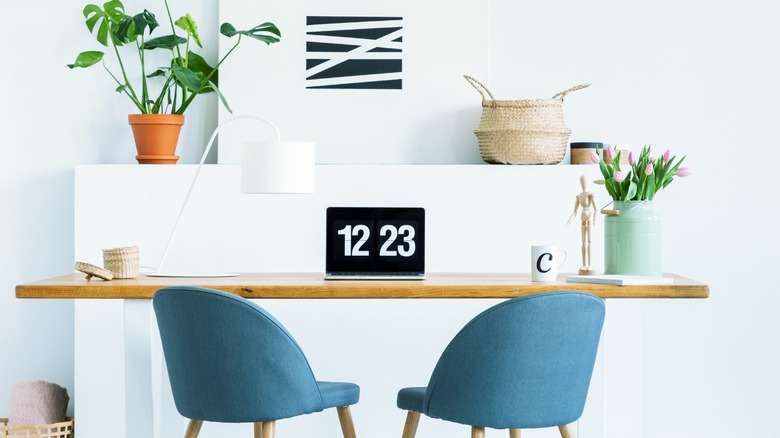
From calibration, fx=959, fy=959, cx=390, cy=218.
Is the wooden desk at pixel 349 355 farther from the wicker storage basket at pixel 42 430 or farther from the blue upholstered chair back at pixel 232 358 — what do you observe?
the blue upholstered chair back at pixel 232 358

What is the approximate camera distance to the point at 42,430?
12.2ft

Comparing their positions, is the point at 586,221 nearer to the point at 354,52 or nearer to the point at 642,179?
the point at 642,179

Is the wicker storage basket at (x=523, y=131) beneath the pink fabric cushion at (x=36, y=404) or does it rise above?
above

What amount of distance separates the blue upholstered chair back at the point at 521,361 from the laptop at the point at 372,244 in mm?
505

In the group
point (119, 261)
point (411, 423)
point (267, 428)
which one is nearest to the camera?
point (267, 428)

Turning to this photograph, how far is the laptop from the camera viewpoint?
285 centimetres

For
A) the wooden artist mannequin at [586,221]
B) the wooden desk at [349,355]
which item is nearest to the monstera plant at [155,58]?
the wooden desk at [349,355]

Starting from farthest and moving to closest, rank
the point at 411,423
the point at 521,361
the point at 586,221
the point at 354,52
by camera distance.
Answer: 1. the point at 354,52
2. the point at 586,221
3. the point at 411,423
4. the point at 521,361

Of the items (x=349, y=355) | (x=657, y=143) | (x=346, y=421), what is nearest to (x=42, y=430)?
(x=349, y=355)

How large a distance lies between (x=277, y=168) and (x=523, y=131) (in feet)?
4.10

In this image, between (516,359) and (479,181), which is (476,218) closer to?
(479,181)

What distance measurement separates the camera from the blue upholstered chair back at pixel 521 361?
232 centimetres

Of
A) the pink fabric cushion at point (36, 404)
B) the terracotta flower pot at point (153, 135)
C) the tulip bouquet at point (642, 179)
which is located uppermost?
the terracotta flower pot at point (153, 135)

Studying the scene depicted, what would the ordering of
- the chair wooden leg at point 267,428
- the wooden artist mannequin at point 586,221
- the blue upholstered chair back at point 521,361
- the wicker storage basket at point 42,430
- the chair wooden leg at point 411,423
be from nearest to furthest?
the blue upholstered chair back at point 521,361 < the chair wooden leg at point 267,428 < the chair wooden leg at point 411,423 < the wooden artist mannequin at point 586,221 < the wicker storage basket at point 42,430
